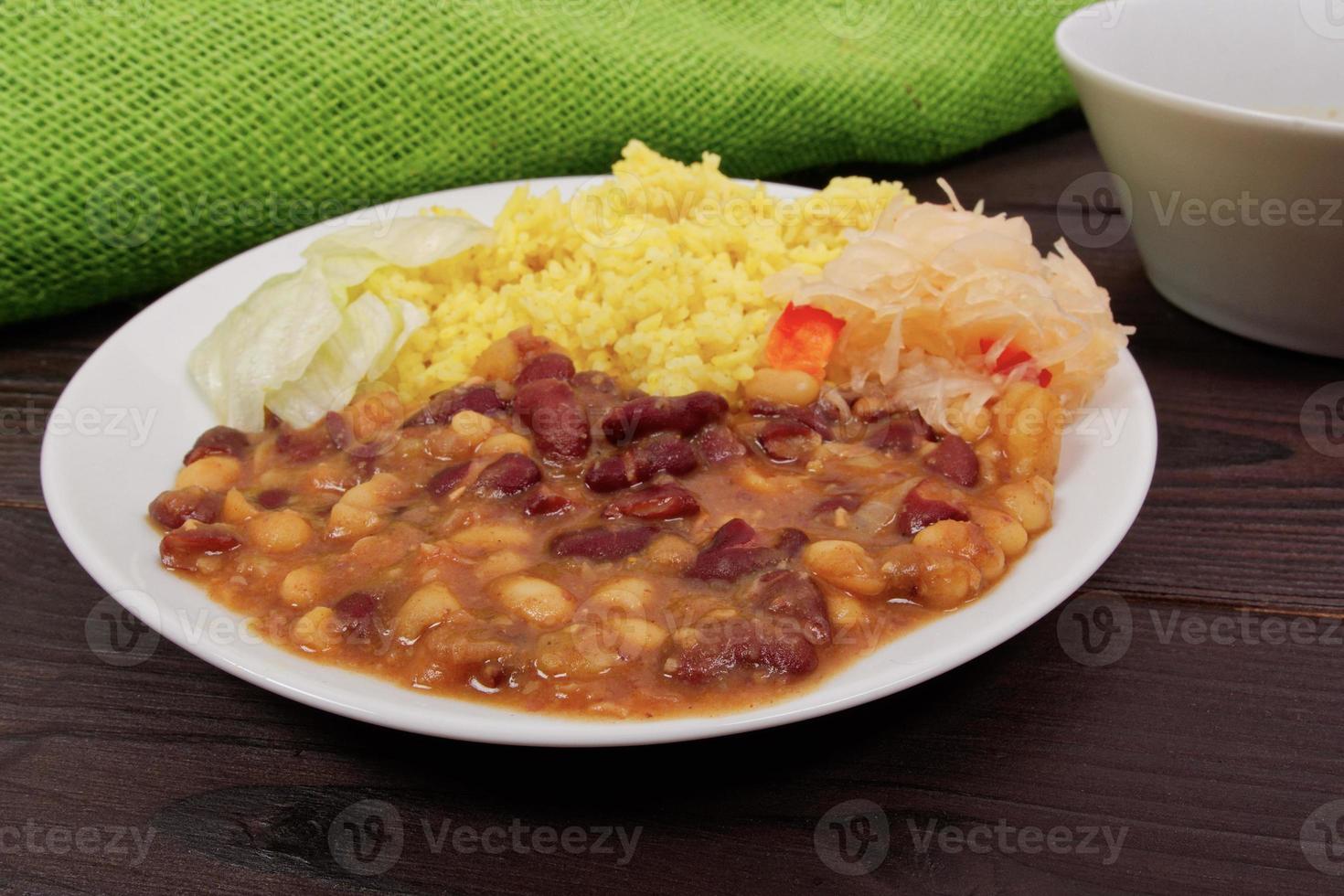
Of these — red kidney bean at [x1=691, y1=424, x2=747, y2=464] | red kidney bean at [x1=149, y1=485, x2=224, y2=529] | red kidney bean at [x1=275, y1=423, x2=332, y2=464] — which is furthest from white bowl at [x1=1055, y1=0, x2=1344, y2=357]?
red kidney bean at [x1=149, y1=485, x2=224, y2=529]

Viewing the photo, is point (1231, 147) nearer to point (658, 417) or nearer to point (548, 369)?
point (658, 417)

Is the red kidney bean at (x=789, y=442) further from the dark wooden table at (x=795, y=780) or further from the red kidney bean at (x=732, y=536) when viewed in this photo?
the dark wooden table at (x=795, y=780)

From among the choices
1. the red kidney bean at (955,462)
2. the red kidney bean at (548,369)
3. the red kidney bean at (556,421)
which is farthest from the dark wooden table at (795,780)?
the red kidney bean at (548,369)

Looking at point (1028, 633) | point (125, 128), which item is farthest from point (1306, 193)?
point (125, 128)

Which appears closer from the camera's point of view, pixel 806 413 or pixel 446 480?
pixel 446 480

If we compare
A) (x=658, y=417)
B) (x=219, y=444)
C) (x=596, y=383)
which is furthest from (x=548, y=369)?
(x=219, y=444)

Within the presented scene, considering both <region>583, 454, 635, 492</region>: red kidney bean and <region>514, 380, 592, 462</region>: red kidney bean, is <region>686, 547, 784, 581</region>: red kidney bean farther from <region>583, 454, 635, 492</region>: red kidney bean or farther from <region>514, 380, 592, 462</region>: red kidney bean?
<region>514, 380, 592, 462</region>: red kidney bean

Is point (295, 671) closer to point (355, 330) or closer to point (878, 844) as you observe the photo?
point (878, 844)
